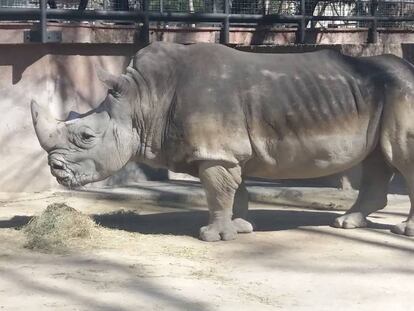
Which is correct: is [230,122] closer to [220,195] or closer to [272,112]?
[272,112]

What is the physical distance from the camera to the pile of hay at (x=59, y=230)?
7.75 metres

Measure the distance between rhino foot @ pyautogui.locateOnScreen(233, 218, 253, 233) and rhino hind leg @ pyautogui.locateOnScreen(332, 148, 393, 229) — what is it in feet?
2.91

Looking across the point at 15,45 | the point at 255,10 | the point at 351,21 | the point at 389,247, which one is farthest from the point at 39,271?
the point at 351,21

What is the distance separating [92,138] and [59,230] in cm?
90

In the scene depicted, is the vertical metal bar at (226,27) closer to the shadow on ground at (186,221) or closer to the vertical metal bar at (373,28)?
the vertical metal bar at (373,28)

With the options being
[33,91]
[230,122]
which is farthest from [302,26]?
[230,122]

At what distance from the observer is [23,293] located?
6.23 metres

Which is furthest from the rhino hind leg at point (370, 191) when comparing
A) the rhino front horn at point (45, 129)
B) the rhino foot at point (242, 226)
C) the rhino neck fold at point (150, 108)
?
the rhino front horn at point (45, 129)

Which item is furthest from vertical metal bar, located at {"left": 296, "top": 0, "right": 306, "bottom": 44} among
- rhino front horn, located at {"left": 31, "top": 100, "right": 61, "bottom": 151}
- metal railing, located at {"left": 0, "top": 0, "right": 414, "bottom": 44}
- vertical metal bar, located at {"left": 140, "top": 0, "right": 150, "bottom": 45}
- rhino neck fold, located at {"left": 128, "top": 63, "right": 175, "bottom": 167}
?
rhino front horn, located at {"left": 31, "top": 100, "right": 61, "bottom": 151}

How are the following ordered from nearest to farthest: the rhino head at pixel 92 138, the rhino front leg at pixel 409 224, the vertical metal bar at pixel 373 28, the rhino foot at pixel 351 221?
the rhino head at pixel 92 138
the rhino front leg at pixel 409 224
the rhino foot at pixel 351 221
the vertical metal bar at pixel 373 28

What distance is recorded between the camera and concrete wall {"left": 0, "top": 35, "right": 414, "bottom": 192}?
1056 cm

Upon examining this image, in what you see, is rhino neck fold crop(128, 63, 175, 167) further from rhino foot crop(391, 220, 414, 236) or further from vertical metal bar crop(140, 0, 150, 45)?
vertical metal bar crop(140, 0, 150, 45)

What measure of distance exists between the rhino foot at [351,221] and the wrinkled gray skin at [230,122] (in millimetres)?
483

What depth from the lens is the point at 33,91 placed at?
417 inches
